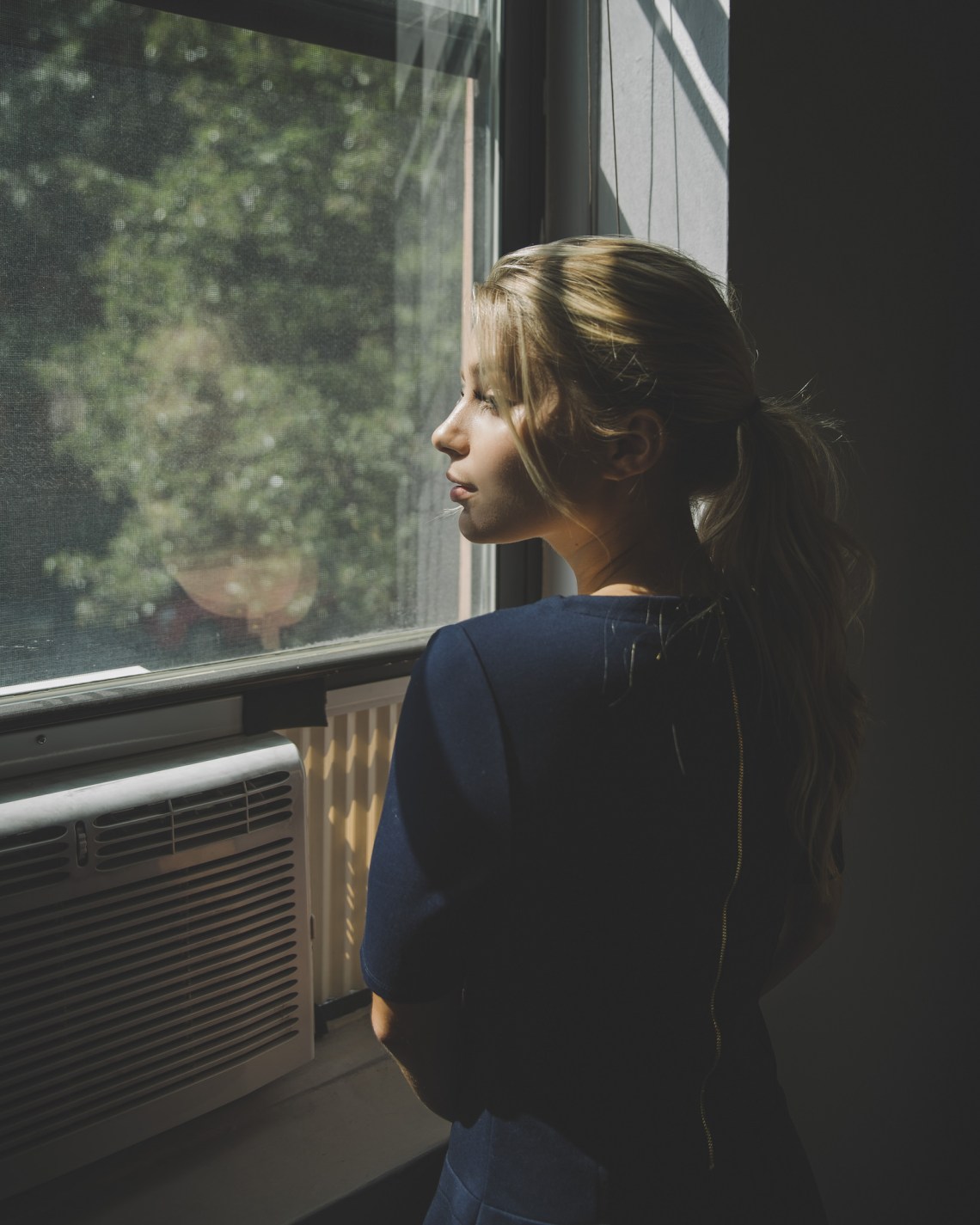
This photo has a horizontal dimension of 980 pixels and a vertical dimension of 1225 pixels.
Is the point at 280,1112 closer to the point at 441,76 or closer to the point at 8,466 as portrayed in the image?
the point at 8,466

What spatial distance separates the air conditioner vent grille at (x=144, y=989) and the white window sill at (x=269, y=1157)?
0.15 meters

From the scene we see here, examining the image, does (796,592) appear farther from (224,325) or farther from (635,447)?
(224,325)

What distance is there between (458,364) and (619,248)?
782 mm

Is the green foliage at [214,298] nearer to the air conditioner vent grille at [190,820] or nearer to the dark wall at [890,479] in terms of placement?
the air conditioner vent grille at [190,820]

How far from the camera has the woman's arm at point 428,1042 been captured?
806mm

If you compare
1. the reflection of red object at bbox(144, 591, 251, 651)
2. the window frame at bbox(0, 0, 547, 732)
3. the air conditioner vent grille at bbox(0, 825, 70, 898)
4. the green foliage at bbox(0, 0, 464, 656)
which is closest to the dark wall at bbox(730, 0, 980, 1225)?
the window frame at bbox(0, 0, 547, 732)

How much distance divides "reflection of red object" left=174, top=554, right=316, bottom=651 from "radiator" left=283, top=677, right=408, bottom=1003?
0.14 meters

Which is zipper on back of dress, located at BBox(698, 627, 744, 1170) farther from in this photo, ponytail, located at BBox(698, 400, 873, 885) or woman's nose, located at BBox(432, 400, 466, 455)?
woman's nose, located at BBox(432, 400, 466, 455)

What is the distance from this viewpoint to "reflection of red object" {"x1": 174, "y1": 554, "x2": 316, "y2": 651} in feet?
4.35

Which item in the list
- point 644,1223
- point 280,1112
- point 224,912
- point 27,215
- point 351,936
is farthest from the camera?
point 351,936

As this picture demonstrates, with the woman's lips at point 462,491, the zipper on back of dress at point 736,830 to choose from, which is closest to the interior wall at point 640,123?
the woman's lips at point 462,491

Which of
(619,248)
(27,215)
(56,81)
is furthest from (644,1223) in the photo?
(56,81)

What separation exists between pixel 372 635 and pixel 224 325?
0.50 metres

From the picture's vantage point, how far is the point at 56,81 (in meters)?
1.15
